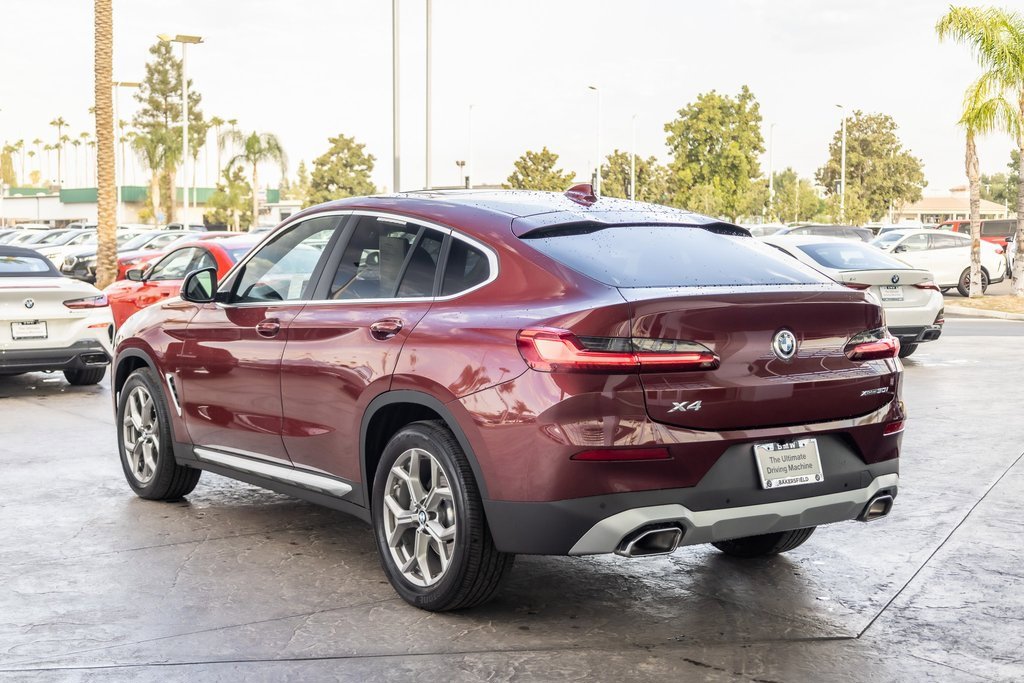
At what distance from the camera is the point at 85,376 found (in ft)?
43.1

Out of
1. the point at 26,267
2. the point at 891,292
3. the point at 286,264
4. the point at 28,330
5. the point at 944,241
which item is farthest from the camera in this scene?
the point at 944,241

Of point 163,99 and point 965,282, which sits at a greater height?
point 163,99

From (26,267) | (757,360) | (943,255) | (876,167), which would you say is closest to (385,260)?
(757,360)

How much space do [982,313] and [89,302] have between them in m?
19.7

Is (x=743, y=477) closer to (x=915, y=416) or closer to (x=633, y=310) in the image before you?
(x=633, y=310)

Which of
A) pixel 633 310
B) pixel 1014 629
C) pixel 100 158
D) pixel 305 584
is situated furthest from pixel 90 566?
pixel 100 158

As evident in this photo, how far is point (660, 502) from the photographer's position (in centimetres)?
441

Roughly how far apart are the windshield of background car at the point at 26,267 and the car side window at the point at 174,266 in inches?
59.9

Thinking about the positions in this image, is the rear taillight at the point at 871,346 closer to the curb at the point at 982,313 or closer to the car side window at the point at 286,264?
the car side window at the point at 286,264

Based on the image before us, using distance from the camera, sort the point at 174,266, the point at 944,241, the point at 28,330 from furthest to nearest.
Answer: the point at 944,241 < the point at 174,266 < the point at 28,330

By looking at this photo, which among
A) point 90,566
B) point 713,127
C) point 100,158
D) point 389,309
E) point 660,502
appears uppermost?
point 713,127

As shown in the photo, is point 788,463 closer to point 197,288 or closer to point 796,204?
point 197,288

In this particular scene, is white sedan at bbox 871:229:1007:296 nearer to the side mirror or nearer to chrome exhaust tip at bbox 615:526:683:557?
the side mirror

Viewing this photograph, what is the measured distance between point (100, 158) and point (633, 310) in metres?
27.3
